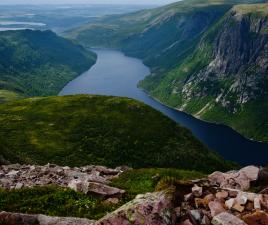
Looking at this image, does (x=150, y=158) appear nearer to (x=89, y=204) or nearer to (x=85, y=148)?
(x=85, y=148)

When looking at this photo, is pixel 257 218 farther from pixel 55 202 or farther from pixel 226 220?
pixel 55 202

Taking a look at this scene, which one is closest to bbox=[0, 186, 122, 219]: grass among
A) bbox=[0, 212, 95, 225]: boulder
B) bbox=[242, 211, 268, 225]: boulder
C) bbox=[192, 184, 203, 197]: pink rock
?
bbox=[0, 212, 95, 225]: boulder

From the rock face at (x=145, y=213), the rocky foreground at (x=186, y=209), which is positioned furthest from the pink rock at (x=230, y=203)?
the rock face at (x=145, y=213)

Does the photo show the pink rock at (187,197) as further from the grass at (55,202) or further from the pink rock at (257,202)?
the grass at (55,202)

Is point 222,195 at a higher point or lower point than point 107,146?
higher

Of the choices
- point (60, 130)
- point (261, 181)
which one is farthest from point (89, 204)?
point (60, 130)

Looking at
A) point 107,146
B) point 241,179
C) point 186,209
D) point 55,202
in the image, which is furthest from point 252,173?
point 107,146

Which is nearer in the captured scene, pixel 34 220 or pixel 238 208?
pixel 238 208

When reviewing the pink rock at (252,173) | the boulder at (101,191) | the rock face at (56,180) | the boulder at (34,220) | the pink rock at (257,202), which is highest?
the pink rock at (257,202)
